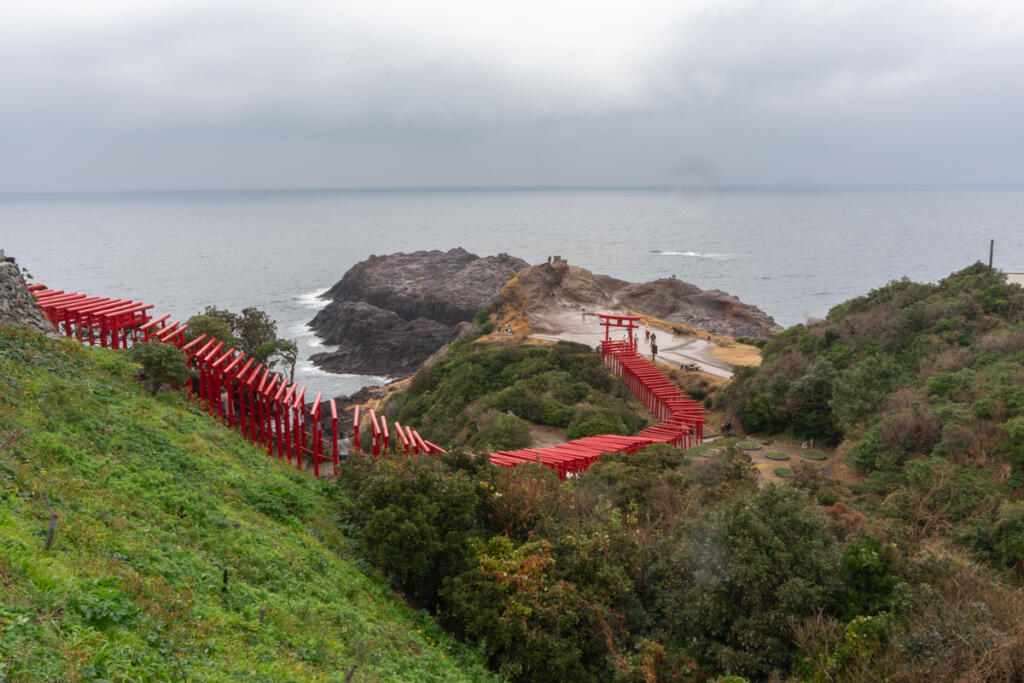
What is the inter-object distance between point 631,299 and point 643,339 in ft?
51.0

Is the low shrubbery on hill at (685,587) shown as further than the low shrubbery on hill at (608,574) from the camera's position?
No

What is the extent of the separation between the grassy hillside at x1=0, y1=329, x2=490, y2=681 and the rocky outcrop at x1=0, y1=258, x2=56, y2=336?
797mm

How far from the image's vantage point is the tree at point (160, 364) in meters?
18.3

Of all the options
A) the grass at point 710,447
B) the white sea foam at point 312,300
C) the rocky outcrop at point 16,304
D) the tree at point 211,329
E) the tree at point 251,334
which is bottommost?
the grass at point 710,447

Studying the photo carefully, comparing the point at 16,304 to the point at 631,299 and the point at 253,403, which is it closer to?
the point at 253,403

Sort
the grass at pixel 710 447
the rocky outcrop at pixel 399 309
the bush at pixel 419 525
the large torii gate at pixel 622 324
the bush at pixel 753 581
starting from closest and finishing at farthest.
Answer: the bush at pixel 753 581 → the bush at pixel 419 525 → the grass at pixel 710 447 → the large torii gate at pixel 622 324 → the rocky outcrop at pixel 399 309

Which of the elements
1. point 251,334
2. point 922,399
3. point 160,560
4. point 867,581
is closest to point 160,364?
point 160,560

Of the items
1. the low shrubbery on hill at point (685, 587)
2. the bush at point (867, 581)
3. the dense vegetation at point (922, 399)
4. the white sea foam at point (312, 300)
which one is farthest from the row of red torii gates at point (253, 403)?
the white sea foam at point (312, 300)

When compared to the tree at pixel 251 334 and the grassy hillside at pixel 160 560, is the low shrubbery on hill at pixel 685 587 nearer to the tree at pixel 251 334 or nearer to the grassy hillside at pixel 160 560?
the grassy hillside at pixel 160 560

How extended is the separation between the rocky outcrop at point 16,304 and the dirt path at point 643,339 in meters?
28.0

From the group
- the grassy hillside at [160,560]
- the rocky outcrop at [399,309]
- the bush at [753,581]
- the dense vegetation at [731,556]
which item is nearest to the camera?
the grassy hillside at [160,560]

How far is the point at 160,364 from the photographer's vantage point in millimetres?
18297

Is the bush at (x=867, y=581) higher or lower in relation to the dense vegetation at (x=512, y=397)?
higher

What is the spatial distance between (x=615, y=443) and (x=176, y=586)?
16660mm
